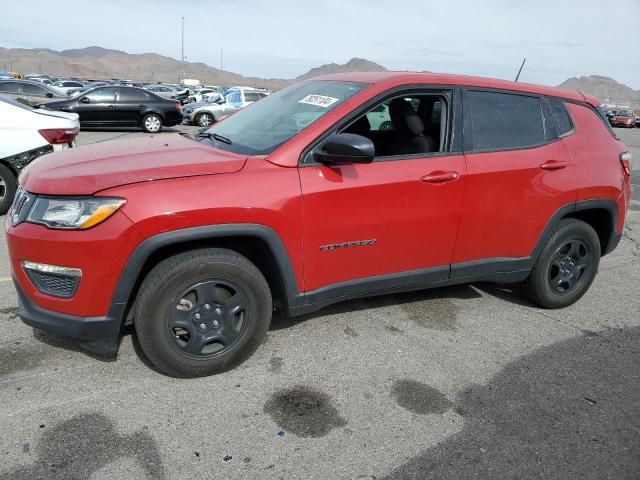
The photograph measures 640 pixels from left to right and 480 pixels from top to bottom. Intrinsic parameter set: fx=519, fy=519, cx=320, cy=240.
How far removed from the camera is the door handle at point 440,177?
329 centimetres

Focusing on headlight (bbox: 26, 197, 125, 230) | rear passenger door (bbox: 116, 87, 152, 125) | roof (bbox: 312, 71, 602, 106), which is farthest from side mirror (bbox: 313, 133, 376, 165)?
rear passenger door (bbox: 116, 87, 152, 125)

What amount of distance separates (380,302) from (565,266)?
1509mm

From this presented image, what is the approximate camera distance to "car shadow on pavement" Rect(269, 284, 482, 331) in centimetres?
375

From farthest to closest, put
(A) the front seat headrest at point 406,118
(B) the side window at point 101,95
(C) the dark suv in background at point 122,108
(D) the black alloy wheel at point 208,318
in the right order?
(B) the side window at point 101,95
(C) the dark suv in background at point 122,108
(A) the front seat headrest at point 406,118
(D) the black alloy wheel at point 208,318

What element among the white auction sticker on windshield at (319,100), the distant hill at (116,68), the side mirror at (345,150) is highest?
the white auction sticker on windshield at (319,100)

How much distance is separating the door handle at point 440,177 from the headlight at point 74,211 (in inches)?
71.6

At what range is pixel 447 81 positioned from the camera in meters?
3.53

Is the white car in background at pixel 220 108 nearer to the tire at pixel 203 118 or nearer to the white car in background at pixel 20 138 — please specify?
the tire at pixel 203 118

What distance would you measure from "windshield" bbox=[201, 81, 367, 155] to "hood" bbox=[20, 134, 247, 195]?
0.20 m

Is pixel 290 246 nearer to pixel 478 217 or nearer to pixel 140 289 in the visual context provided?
pixel 140 289

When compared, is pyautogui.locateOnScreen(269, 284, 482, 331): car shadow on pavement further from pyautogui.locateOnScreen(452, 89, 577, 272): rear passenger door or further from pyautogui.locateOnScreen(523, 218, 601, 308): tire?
pyautogui.locateOnScreen(452, 89, 577, 272): rear passenger door

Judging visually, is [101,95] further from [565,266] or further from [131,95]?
[565,266]

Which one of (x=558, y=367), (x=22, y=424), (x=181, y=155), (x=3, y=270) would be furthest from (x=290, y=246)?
(x=3, y=270)

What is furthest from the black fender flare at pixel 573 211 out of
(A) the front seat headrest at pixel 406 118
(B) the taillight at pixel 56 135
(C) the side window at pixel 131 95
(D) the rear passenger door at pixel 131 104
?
(C) the side window at pixel 131 95
